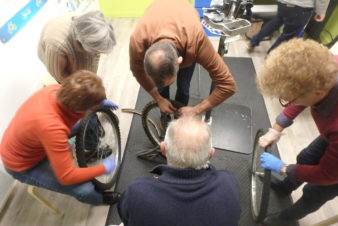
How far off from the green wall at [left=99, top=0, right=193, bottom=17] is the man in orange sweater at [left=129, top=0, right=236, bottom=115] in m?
2.47

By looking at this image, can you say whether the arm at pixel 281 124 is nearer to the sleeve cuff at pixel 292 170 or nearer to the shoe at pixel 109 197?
the sleeve cuff at pixel 292 170

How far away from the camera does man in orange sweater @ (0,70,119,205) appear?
114 centimetres

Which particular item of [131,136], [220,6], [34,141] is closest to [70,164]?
[34,141]

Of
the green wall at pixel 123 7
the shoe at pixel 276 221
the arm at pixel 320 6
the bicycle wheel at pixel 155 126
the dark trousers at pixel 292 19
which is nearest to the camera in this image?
the shoe at pixel 276 221

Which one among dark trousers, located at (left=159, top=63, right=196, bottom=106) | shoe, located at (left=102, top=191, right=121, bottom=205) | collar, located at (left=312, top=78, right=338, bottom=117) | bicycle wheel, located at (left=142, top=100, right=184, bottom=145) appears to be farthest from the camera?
bicycle wheel, located at (left=142, top=100, right=184, bottom=145)

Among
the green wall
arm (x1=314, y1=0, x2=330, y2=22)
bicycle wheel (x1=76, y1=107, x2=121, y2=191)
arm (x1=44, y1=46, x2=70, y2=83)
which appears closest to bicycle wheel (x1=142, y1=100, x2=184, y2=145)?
bicycle wheel (x1=76, y1=107, x2=121, y2=191)

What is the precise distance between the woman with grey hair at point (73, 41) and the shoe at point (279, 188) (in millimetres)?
1632

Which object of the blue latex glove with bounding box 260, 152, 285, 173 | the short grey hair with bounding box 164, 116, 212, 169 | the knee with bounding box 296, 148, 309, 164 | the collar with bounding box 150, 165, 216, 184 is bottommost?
the knee with bounding box 296, 148, 309, 164

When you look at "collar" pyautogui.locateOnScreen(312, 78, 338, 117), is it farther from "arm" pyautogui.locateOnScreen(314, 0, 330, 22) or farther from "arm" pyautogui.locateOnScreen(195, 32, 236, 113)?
"arm" pyautogui.locateOnScreen(314, 0, 330, 22)

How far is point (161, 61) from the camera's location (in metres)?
1.22

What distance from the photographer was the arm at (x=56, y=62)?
4.99 ft

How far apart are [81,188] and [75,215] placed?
513 mm

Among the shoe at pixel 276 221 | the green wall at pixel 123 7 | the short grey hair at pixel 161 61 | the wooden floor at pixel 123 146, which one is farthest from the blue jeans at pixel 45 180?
the green wall at pixel 123 7

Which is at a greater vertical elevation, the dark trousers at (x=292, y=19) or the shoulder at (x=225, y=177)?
the shoulder at (x=225, y=177)
